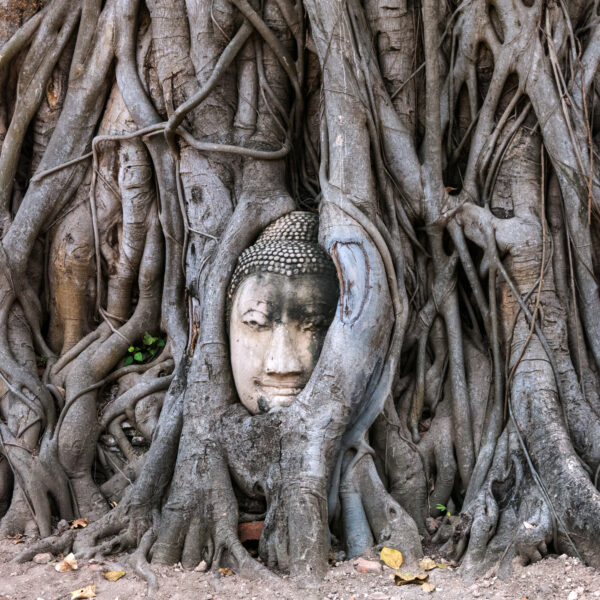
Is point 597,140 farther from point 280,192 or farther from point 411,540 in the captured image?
point 411,540

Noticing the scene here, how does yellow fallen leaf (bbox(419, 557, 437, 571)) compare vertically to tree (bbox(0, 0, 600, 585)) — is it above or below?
below

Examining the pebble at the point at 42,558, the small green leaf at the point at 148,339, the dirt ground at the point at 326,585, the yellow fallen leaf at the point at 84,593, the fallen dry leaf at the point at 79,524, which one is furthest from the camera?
the small green leaf at the point at 148,339

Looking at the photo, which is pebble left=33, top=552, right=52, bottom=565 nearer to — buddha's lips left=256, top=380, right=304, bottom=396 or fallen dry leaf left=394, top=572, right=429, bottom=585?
buddha's lips left=256, top=380, right=304, bottom=396

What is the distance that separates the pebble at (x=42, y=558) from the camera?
3.39 m

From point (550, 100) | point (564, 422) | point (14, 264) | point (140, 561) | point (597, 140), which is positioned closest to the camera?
point (140, 561)

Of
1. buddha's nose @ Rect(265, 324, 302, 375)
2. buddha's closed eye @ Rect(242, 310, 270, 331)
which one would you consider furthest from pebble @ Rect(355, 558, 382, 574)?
buddha's closed eye @ Rect(242, 310, 270, 331)

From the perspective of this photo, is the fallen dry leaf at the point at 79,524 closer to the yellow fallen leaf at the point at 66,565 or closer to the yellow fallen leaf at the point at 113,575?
the yellow fallen leaf at the point at 66,565

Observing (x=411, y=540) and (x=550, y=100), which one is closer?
(x=411, y=540)

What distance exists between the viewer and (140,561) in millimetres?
3252

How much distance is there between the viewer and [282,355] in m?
3.58

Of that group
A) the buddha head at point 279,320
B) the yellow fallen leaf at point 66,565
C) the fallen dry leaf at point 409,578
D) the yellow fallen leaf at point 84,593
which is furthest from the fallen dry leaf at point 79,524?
the fallen dry leaf at point 409,578

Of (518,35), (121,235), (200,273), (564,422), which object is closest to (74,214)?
(121,235)

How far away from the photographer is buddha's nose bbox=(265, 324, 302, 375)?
141 inches

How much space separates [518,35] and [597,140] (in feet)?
2.43
